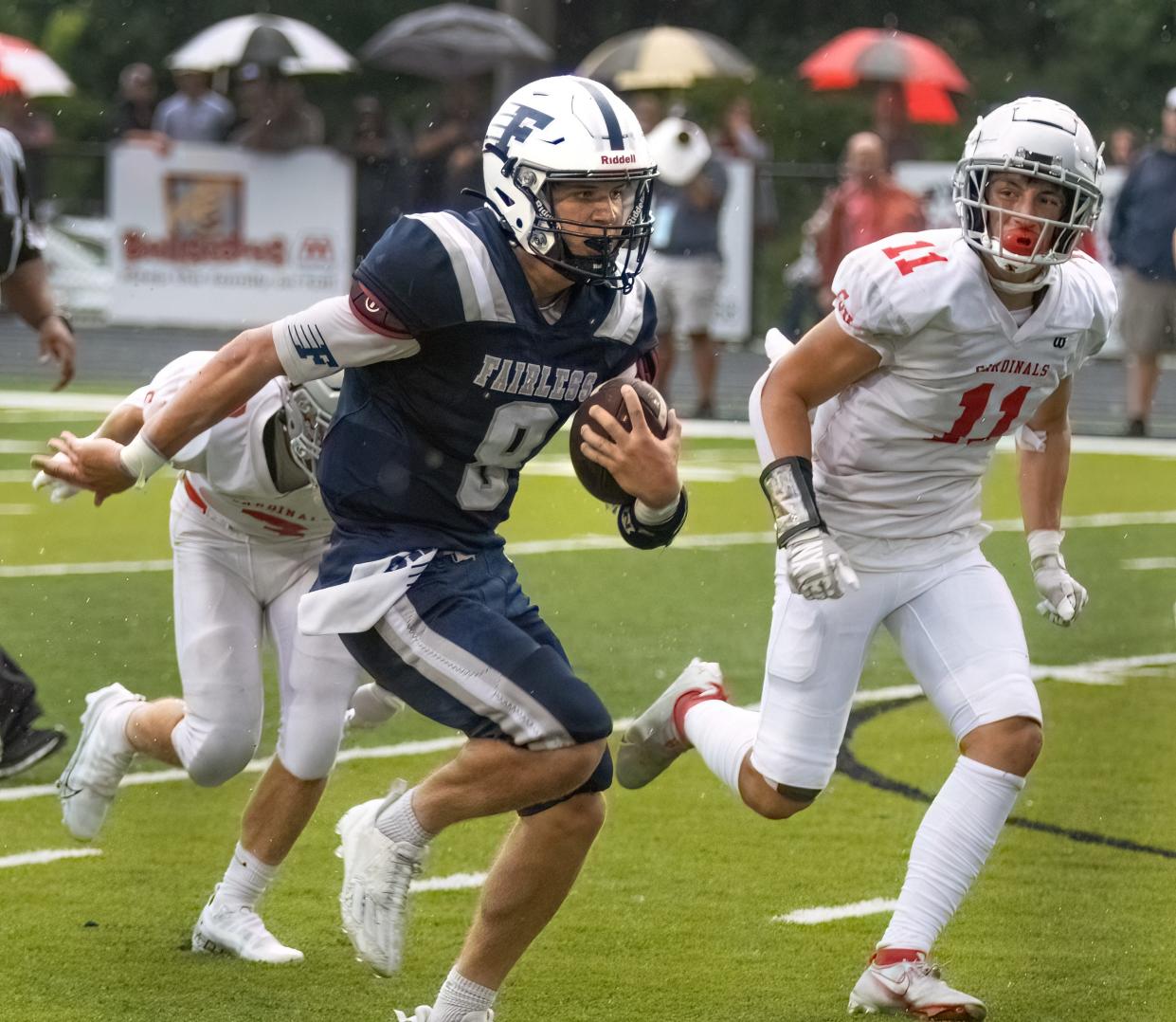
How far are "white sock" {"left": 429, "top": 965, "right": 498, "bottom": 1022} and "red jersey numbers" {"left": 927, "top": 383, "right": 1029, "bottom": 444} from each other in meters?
1.36

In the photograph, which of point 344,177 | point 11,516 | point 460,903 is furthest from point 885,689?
point 344,177

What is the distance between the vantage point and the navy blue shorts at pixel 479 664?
357 cm

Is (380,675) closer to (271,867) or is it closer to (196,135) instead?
(271,867)

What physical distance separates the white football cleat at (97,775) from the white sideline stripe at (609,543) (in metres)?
3.83

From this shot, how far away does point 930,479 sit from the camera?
421cm

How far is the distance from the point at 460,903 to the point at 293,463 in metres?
1.02

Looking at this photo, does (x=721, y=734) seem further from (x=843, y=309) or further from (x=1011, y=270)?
(x=1011, y=270)

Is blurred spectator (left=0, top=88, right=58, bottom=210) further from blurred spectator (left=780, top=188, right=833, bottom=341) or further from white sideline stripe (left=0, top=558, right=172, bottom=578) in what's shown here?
white sideline stripe (left=0, top=558, right=172, bottom=578)

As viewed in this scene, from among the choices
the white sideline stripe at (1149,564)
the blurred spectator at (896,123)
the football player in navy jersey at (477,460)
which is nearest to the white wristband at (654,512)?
the football player in navy jersey at (477,460)

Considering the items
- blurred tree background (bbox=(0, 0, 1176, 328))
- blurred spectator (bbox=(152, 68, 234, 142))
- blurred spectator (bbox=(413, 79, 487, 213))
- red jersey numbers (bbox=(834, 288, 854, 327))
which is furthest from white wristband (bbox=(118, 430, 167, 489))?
blurred tree background (bbox=(0, 0, 1176, 328))

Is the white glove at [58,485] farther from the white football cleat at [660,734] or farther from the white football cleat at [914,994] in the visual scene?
the white football cleat at [914,994]

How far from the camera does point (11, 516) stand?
9.87 m

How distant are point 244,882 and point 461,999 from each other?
76cm

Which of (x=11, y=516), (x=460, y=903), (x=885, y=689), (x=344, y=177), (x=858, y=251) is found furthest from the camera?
(x=344, y=177)
